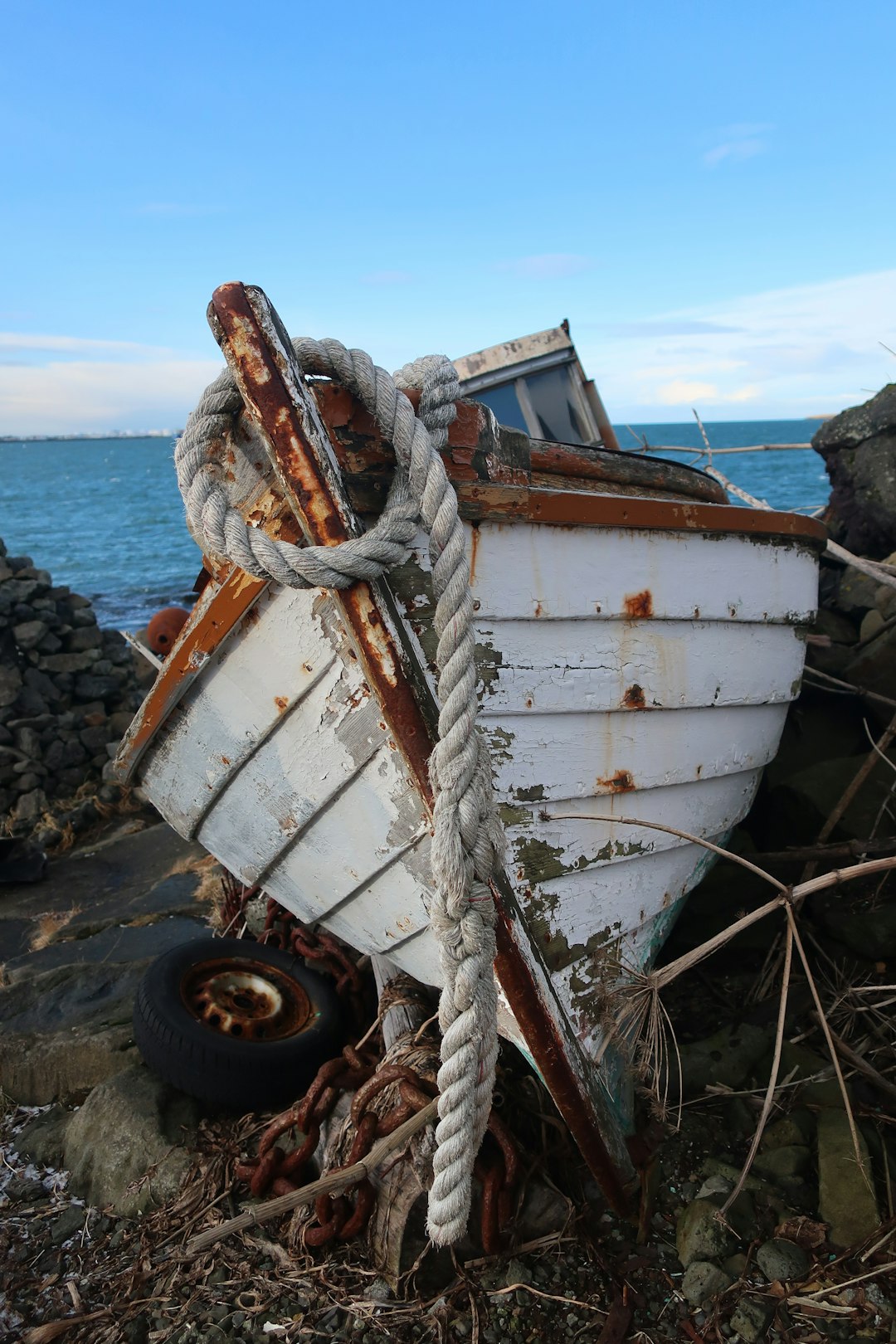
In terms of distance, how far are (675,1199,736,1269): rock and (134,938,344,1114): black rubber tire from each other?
1294 mm

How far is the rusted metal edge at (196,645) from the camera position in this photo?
220 cm

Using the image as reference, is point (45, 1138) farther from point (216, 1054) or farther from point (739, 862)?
point (739, 862)

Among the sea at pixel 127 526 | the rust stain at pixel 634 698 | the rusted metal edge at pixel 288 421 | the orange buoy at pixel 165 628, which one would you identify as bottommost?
the sea at pixel 127 526

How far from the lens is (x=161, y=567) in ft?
84.9

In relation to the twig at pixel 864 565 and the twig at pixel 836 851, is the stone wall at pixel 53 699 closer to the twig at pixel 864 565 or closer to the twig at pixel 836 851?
the twig at pixel 836 851

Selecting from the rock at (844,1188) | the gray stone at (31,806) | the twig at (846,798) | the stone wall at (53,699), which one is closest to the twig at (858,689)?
the twig at (846,798)

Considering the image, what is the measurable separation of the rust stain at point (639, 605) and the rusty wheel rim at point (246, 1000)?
1.95m

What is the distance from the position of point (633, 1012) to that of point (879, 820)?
199 centimetres

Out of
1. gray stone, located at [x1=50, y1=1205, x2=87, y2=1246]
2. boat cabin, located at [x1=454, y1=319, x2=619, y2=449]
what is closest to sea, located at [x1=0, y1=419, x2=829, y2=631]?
boat cabin, located at [x1=454, y1=319, x2=619, y2=449]

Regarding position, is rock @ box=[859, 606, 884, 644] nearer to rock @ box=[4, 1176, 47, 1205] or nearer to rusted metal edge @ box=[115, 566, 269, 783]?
rusted metal edge @ box=[115, 566, 269, 783]

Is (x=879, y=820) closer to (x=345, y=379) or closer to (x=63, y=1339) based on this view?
(x=345, y=379)

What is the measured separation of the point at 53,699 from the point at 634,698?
24.4 feet

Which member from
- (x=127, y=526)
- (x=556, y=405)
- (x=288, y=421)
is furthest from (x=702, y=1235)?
(x=127, y=526)

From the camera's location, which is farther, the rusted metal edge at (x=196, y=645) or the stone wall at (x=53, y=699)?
the stone wall at (x=53, y=699)
